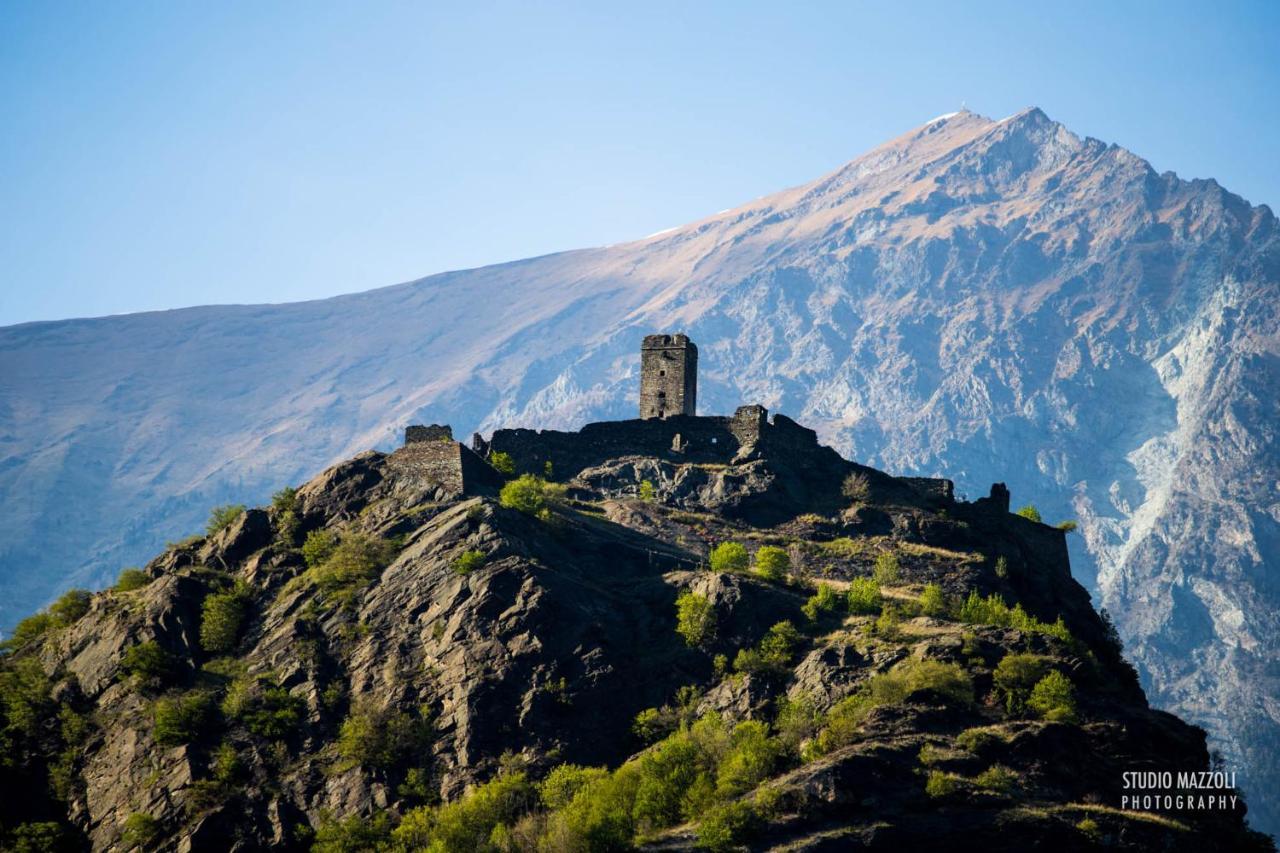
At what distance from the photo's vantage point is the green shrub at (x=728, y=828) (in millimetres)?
81062

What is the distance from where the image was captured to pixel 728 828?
3211 inches

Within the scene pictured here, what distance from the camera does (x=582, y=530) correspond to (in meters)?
116

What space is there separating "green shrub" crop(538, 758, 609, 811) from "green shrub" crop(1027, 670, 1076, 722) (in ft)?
79.6

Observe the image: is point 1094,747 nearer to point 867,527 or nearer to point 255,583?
point 867,527

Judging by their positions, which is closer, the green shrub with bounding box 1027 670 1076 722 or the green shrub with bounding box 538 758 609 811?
the green shrub with bounding box 538 758 609 811

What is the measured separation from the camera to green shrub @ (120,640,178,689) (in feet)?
339

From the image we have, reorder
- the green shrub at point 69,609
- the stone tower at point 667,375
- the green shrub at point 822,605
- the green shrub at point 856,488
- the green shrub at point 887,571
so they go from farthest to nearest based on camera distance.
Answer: the stone tower at point 667,375, the green shrub at point 856,488, the green shrub at point 69,609, the green shrub at point 887,571, the green shrub at point 822,605

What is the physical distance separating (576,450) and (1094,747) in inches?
2361

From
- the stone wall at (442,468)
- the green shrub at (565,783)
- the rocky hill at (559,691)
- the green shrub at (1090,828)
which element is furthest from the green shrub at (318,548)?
the green shrub at (1090,828)

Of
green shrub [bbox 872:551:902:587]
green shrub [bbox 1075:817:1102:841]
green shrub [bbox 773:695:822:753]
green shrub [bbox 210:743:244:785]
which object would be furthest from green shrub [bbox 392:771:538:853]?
green shrub [bbox 872:551:902:587]

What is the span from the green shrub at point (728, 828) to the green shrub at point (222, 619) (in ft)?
125

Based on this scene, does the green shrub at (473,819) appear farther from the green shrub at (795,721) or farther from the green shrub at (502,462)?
the green shrub at (502,462)

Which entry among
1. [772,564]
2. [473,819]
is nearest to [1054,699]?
[772,564]

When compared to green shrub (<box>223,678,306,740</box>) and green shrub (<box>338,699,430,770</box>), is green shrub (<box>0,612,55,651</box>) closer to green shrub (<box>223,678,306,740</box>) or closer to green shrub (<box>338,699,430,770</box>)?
green shrub (<box>223,678,306,740</box>)
